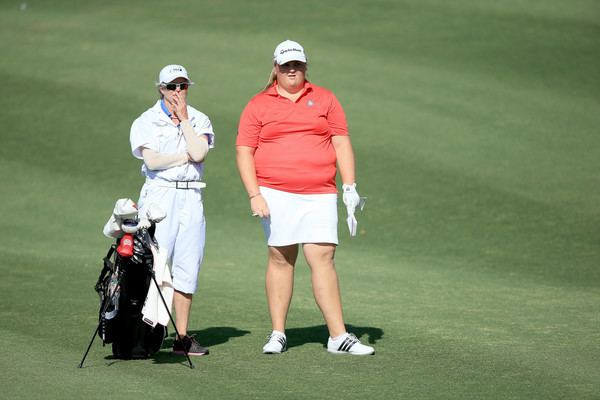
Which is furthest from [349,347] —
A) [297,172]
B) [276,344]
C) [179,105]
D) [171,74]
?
[171,74]

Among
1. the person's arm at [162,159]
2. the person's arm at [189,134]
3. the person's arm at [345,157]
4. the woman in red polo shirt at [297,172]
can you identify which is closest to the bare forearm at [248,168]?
the woman in red polo shirt at [297,172]

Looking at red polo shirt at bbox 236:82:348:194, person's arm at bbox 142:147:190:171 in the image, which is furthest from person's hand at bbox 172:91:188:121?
red polo shirt at bbox 236:82:348:194

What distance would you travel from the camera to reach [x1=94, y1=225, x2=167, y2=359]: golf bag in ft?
26.2

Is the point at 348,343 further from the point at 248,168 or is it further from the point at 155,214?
the point at 155,214

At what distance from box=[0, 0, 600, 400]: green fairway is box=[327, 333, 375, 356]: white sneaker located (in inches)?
4.6

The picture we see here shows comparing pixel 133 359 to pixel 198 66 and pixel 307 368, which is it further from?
pixel 198 66

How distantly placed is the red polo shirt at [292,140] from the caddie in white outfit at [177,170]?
41 cm

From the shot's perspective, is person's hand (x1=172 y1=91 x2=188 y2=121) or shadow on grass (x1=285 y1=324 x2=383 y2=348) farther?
shadow on grass (x1=285 y1=324 x2=383 y2=348)

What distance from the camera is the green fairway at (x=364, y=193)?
7793mm

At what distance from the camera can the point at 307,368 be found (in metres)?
7.77

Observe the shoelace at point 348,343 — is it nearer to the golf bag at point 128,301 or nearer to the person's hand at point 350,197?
the person's hand at point 350,197

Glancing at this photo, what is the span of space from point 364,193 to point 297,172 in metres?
8.20

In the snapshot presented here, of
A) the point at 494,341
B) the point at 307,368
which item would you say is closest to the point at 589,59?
the point at 494,341

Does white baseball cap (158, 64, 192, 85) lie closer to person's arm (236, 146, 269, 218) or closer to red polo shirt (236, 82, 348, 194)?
red polo shirt (236, 82, 348, 194)
